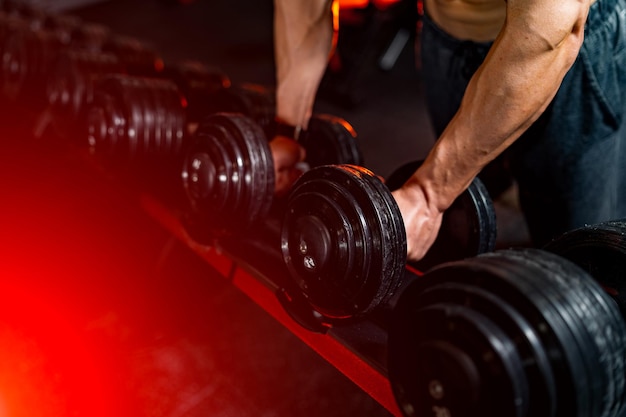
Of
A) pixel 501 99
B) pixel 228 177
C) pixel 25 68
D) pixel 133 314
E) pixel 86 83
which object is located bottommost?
pixel 133 314

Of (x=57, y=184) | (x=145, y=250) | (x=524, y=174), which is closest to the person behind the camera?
(x=524, y=174)

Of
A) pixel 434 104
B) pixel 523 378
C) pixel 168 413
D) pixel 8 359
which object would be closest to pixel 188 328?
pixel 168 413

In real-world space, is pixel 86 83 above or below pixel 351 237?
below

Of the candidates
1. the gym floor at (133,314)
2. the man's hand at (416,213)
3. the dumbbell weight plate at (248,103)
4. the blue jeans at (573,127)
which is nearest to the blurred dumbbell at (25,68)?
the gym floor at (133,314)

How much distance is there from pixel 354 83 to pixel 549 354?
199cm

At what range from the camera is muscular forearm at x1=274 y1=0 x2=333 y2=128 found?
3.56ft

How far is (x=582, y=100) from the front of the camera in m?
0.88

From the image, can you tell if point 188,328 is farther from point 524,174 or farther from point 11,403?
point 524,174

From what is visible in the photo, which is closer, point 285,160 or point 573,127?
point 573,127

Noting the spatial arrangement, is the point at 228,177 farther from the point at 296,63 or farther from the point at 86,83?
the point at 86,83

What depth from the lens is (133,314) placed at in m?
1.18

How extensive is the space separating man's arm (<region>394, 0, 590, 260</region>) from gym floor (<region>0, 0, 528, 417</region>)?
384mm

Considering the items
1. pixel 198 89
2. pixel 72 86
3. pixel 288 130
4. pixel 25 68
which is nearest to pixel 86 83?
pixel 72 86

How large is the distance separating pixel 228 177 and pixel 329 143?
0.80ft
